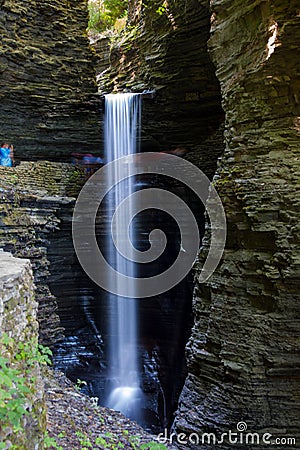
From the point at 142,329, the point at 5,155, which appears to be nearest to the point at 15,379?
the point at 142,329

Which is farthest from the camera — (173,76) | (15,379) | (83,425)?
(173,76)

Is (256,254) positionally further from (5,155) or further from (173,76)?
(5,155)

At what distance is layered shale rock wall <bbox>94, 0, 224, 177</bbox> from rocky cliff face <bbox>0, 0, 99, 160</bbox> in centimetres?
183

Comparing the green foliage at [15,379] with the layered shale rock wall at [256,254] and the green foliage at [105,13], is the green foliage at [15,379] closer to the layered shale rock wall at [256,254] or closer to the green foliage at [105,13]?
the layered shale rock wall at [256,254]

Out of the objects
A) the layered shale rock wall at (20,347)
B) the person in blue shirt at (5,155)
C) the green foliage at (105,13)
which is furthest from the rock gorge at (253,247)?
the green foliage at (105,13)

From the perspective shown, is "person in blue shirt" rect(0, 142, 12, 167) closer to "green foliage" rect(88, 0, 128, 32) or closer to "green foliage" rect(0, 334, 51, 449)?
"green foliage" rect(0, 334, 51, 449)

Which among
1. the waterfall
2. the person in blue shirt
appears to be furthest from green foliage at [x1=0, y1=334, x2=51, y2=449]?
the person in blue shirt

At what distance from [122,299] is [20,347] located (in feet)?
33.4

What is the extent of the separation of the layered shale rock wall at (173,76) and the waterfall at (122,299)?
2.15 ft

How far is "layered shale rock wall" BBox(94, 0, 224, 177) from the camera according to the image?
1299 cm

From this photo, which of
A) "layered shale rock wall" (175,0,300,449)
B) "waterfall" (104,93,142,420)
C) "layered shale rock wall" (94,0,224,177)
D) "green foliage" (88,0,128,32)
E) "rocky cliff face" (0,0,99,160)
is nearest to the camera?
"layered shale rock wall" (175,0,300,449)

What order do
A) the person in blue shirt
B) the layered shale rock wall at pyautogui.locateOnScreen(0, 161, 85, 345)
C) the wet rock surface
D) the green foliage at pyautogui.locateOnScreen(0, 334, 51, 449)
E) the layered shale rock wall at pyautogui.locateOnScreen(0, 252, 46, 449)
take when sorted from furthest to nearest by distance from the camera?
the person in blue shirt → the layered shale rock wall at pyautogui.locateOnScreen(0, 161, 85, 345) → the wet rock surface → the layered shale rock wall at pyautogui.locateOnScreen(0, 252, 46, 449) → the green foliage at pyautogui.locateOnScreen(0, 334, 51, 449)

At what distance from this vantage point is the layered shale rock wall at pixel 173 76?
12992 millimetres

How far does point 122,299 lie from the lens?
13758 millimetres
